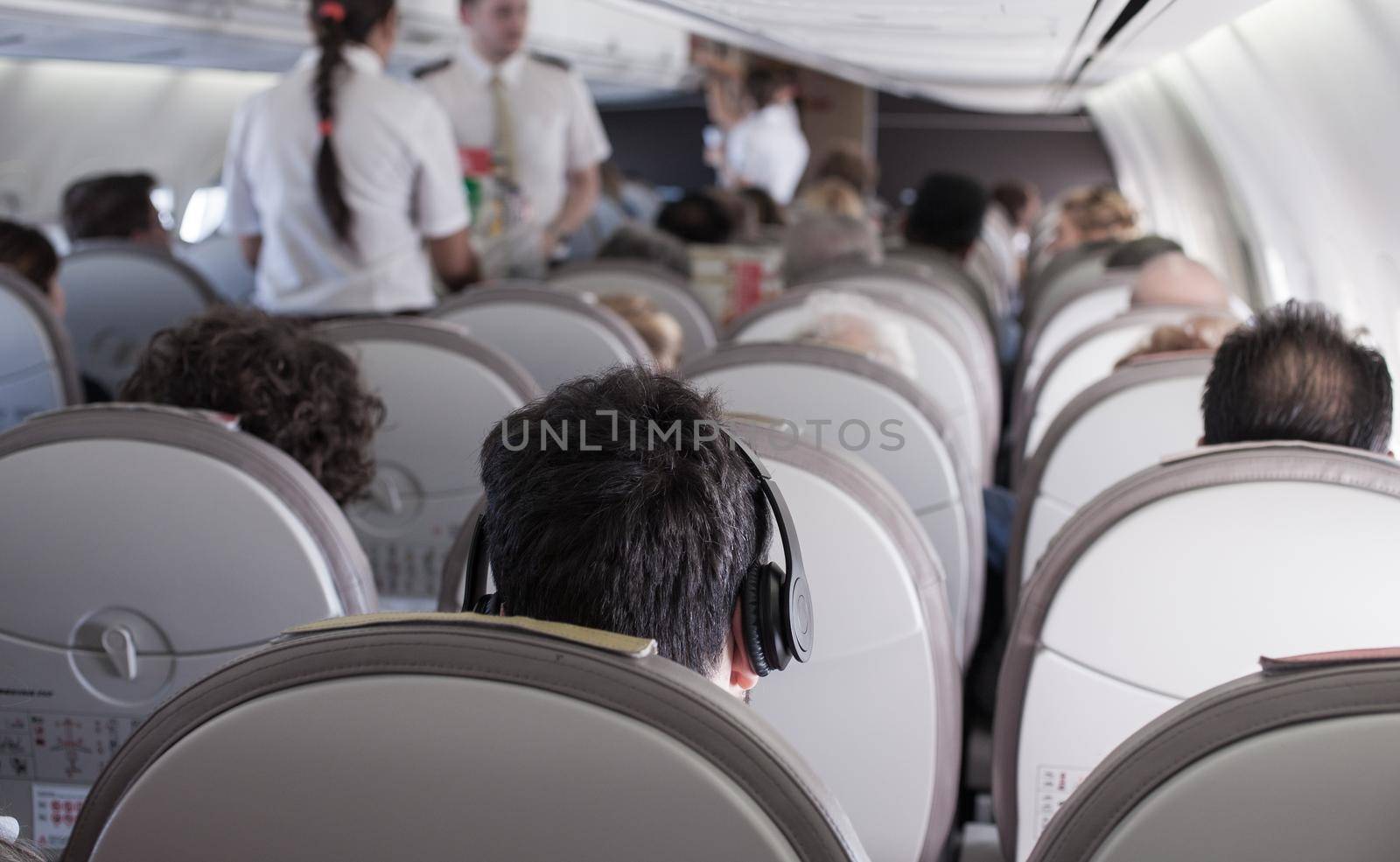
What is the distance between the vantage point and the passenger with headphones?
3.81 ft

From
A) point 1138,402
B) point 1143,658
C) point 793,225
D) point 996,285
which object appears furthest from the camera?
point 996,285

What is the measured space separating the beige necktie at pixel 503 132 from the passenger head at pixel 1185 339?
9.89ft

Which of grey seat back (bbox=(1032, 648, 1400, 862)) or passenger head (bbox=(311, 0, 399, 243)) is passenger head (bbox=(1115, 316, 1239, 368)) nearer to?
grey seat back (bbox=(1032, 648, 1400, 862))

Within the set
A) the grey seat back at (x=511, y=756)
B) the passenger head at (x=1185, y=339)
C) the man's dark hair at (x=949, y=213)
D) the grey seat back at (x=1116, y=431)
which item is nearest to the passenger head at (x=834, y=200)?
the man's dark hair at (x=949, y=213)

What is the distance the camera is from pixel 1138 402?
2672 millimetres

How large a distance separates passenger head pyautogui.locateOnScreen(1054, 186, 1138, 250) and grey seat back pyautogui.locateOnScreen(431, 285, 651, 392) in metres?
4.56

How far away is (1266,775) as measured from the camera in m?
1.00

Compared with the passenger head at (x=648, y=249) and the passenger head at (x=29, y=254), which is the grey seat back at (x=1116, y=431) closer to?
the passenger head at (x=29, y=254)

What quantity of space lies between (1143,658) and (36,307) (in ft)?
9.13

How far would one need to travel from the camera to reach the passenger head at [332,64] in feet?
12.4

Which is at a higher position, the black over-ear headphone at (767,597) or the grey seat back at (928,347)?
the grey seat back at (928,347)

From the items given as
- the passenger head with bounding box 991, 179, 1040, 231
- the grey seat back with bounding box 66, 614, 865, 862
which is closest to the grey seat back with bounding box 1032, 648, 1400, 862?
the grey seat back with bounding box 66, 614, 865, 862

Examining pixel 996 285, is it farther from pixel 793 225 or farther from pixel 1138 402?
pixel 1138 402

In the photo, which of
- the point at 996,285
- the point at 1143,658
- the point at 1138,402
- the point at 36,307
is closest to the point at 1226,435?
the point at 1143,658
